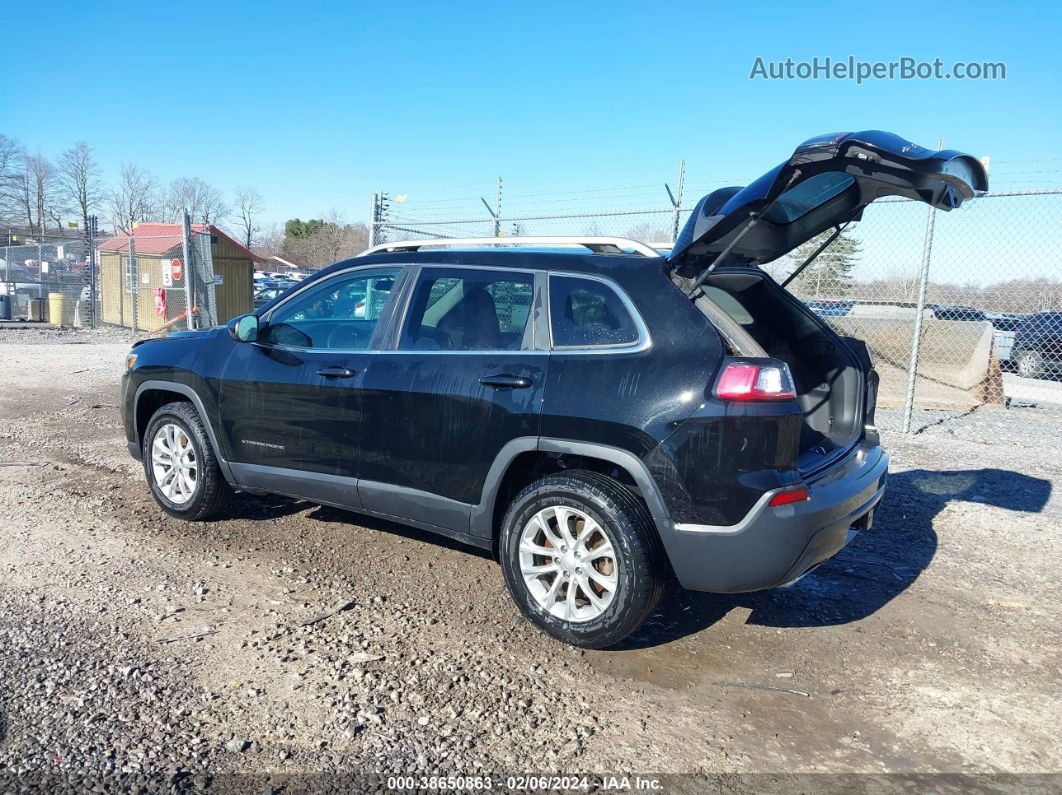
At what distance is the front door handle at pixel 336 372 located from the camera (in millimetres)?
4152

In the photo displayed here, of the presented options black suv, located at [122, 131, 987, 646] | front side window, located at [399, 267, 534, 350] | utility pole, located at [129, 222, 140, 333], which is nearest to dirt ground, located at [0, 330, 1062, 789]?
black suv, located at [122, 131, 987, 646]

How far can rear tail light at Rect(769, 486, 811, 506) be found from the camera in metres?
3.12

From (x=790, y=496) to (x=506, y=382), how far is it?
4.33ft

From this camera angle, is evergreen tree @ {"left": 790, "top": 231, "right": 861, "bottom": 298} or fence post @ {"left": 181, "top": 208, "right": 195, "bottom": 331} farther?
fence post @ {"left": 181, "top": 208, "right": 195, "bottom": 331}

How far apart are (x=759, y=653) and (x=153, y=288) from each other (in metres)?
19.9

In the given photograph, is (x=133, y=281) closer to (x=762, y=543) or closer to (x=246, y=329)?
(x=246, y=329)

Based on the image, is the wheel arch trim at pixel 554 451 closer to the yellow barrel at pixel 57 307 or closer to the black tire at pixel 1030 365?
the black tire at pixel 1030 365

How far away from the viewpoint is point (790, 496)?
10.3ft

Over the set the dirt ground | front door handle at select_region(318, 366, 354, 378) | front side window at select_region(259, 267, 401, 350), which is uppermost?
front side window at select_region(259, 267, 401, 350)

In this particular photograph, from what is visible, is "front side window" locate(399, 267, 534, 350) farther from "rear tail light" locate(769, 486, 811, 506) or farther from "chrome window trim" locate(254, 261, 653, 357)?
"rear tail light" locate(769, 486, 811, 506)

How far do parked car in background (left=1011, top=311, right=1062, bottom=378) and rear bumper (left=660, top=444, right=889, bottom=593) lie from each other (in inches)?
441

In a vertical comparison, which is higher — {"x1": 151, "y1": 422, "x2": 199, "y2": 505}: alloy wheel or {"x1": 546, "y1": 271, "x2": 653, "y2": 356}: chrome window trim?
{"x1": 546, "y1": 271, "x2": 653, "y2": 356}: chrome window trim

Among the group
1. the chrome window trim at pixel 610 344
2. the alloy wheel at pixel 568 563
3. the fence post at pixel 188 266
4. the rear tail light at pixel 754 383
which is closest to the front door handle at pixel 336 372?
the chrome window trim at pixel 610 344

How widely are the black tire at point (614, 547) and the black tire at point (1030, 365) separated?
52.1ft
